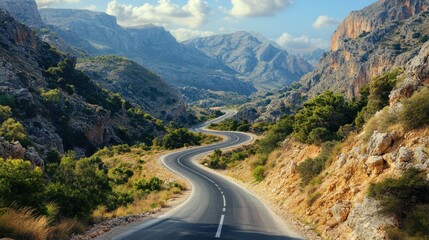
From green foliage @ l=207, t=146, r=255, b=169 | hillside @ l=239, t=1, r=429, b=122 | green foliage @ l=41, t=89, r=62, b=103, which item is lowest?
green foliage @ l=207, t=146, r=255, b=169

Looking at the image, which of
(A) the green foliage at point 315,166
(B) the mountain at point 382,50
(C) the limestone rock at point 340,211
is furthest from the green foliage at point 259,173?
(B) the mountain at point 382,50

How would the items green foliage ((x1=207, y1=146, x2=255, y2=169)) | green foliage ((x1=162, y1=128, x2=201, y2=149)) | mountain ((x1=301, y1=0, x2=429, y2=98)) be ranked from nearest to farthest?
green foliage ((x1=207, y1=146, x2=255, y2=169)), green foliage ((x1=162, y1=128, x2=201, y2=149)), mountain ((x1=301, y1=0, x2=429, y2=98))

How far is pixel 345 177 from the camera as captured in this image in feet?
57.2

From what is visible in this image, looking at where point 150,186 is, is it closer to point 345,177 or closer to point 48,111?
point 345,177

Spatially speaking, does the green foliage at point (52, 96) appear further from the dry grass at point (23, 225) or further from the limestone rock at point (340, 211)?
the limestone rock at point (340, 211)

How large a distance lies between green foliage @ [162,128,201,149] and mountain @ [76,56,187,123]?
178 ft

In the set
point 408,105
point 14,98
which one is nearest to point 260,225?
point 408,105

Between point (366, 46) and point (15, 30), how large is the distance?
159 meters

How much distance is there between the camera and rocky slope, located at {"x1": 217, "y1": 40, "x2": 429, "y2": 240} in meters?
13.1

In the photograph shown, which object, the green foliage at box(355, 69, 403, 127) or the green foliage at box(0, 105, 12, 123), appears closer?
the green foliage at box(355, 69, 403, 127)

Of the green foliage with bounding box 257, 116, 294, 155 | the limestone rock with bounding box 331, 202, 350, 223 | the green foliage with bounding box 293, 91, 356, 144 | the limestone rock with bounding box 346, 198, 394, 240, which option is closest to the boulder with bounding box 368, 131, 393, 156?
the limestone rock with bounding box 331, 202, 350, 223

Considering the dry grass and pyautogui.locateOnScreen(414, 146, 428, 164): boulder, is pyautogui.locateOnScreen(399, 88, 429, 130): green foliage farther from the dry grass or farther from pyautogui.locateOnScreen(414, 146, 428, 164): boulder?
the dry grass

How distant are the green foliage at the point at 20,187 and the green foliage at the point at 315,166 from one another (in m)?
15.9

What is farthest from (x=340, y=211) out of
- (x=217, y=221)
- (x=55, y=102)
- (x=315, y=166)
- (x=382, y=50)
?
(x=382, y=50)
